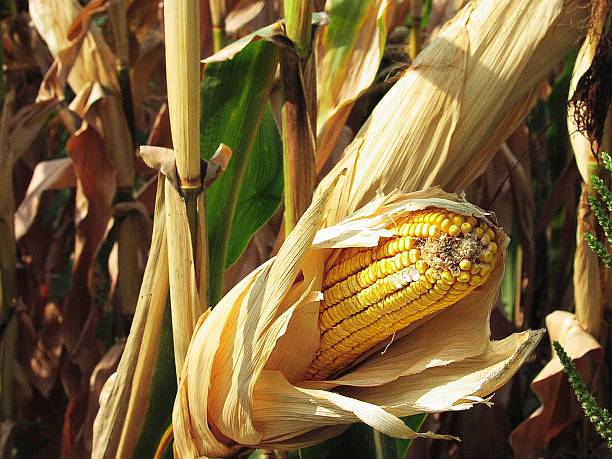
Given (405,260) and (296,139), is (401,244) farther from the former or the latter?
(296,139)

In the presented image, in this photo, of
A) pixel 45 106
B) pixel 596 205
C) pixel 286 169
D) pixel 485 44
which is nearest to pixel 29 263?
pixel 45 106

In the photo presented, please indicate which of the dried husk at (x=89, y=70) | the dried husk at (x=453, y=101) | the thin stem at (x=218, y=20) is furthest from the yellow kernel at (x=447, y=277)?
the dried husk at (x=89, y=70)

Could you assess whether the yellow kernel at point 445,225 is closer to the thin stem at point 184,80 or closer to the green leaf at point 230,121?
the thin stem at point 184,80

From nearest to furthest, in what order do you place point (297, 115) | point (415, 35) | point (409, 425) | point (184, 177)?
point (184, 177) < point (297, 115) < point (409, 425) < point (415, 35)

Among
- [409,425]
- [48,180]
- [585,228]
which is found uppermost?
[48,180]

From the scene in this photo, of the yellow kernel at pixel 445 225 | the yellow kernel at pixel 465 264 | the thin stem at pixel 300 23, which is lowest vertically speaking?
the yellow kernel at pixel 465 264

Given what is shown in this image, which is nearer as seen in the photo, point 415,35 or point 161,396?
point 161,396

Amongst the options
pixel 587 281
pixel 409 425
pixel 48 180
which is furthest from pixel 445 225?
pixel 48 180
